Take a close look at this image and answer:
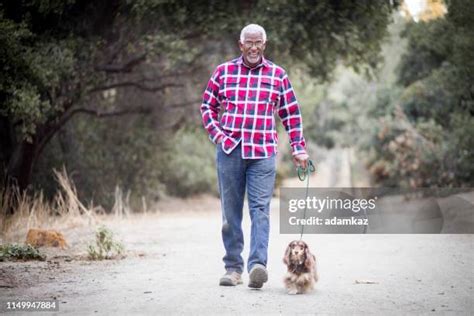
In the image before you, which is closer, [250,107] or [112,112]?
[250,107]

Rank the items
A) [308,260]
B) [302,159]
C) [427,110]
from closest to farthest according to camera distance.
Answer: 1. [308,260]
2. [302,159]
3. [427,110]

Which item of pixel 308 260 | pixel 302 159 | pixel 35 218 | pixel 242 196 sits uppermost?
pixel 302 159

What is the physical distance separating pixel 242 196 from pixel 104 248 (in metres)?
3.42

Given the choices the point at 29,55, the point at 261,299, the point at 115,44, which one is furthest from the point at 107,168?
the point at 261,299

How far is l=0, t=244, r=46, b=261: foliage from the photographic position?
33.4ft

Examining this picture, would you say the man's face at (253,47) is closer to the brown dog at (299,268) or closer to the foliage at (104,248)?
the brown dog at (299,268)

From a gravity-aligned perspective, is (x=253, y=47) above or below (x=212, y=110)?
above

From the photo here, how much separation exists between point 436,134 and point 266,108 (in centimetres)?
1729

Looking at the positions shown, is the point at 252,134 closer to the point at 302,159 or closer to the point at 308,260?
the point at 302,159

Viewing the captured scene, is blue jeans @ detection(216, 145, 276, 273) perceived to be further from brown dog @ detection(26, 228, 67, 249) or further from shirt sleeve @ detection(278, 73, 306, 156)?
brown dog @ detection(26, 228, 67, 249)

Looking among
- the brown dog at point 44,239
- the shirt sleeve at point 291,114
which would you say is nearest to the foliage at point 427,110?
the brown dog at point 44,239

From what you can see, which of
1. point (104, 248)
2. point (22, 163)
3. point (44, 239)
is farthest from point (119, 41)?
point (104, 248)

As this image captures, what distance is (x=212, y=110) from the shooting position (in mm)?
7832

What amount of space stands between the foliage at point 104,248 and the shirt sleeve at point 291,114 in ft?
12.4
